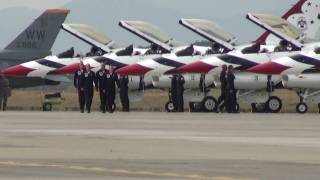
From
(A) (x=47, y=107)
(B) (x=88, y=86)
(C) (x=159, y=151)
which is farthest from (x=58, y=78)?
(C) (x=159, y=151)

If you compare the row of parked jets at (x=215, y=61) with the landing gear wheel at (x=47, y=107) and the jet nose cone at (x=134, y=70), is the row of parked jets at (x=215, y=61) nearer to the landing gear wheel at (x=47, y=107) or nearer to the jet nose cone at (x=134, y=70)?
the jet nose cone at (x=134, y=70)

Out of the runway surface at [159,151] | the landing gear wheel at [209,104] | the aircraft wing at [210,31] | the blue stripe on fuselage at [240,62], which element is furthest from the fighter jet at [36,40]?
the runway surface at [159,151]

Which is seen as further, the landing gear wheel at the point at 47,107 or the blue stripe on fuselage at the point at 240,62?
the landing gear wheel at the point at 47,107

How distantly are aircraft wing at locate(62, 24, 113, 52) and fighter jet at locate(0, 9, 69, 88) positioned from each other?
7.60 m

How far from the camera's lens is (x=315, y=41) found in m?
40.5

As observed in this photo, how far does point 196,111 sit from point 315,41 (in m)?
5.07

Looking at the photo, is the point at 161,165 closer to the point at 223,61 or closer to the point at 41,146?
the point at 41,146

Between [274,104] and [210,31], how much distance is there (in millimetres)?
5074

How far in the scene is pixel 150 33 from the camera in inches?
1720

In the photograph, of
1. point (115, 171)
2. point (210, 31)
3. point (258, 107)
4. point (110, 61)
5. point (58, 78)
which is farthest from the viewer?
point (58, 78)

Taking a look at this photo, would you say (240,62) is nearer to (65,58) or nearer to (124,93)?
(124,93)

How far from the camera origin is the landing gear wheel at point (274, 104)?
38.6 metres

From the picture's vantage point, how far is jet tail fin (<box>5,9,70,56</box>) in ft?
176

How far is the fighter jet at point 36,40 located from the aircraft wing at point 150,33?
32.6 feet
